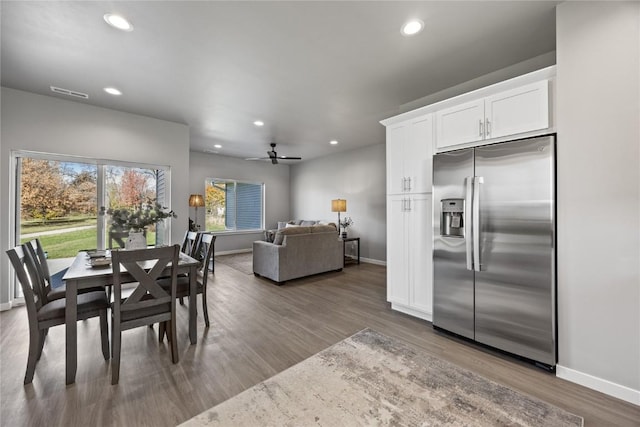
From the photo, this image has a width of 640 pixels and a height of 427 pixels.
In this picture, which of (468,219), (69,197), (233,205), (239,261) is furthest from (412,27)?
(233,205)

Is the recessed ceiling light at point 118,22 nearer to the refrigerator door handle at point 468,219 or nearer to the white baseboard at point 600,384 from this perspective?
the refrigerator door handle at point 468,219

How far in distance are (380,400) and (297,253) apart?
10.1 feet

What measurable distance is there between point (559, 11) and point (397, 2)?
1.28 m

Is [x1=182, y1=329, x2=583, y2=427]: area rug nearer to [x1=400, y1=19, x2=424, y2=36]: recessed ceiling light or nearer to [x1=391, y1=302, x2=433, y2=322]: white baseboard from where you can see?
[x1=391, y1=302, x2=433, y2=322]: white baseboard

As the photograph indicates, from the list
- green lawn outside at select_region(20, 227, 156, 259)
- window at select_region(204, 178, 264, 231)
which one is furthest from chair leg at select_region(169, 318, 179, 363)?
window at select_region(204, 178, 264, 231)

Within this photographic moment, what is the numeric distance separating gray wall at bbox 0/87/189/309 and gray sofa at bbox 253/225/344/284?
1.68 m

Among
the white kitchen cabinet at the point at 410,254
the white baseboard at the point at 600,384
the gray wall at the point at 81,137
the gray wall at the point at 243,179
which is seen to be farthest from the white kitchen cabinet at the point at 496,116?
the gray wall at the point at 243,179

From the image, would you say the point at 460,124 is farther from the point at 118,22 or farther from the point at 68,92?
the point at 68,92

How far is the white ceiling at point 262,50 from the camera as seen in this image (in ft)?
6.77

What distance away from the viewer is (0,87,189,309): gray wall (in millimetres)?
3365

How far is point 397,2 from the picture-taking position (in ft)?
6.46

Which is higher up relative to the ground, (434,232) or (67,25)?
(67,25)

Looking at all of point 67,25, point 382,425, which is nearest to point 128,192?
point 67,25

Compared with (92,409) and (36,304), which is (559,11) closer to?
(92,409)
